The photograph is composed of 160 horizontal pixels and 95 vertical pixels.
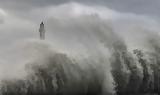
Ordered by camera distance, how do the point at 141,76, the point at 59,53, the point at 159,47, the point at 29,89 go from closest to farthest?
the point at 29,89 < the point at 59,53 < the point at 141,76 < the point at 159,47

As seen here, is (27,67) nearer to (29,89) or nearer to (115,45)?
(29,89)

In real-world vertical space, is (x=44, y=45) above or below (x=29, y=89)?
above

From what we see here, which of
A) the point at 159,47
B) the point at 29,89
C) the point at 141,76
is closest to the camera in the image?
the point at 29,89

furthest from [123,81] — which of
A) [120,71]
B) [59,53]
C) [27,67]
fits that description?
[27,67]

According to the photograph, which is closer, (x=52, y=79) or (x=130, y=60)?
(x=52, y=79)

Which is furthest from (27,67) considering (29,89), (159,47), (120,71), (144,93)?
(159,47)

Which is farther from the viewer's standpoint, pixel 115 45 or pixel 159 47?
pixel 159 47

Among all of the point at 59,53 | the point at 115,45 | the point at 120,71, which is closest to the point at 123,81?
the point at 120,71

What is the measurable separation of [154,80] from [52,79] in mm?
29018

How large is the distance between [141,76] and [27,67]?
2753 centimetres

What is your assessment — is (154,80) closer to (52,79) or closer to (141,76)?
(141,76)

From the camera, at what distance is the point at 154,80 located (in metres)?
108

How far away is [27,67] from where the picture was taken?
3519 inches

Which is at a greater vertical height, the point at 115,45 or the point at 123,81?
the point at 115,45
